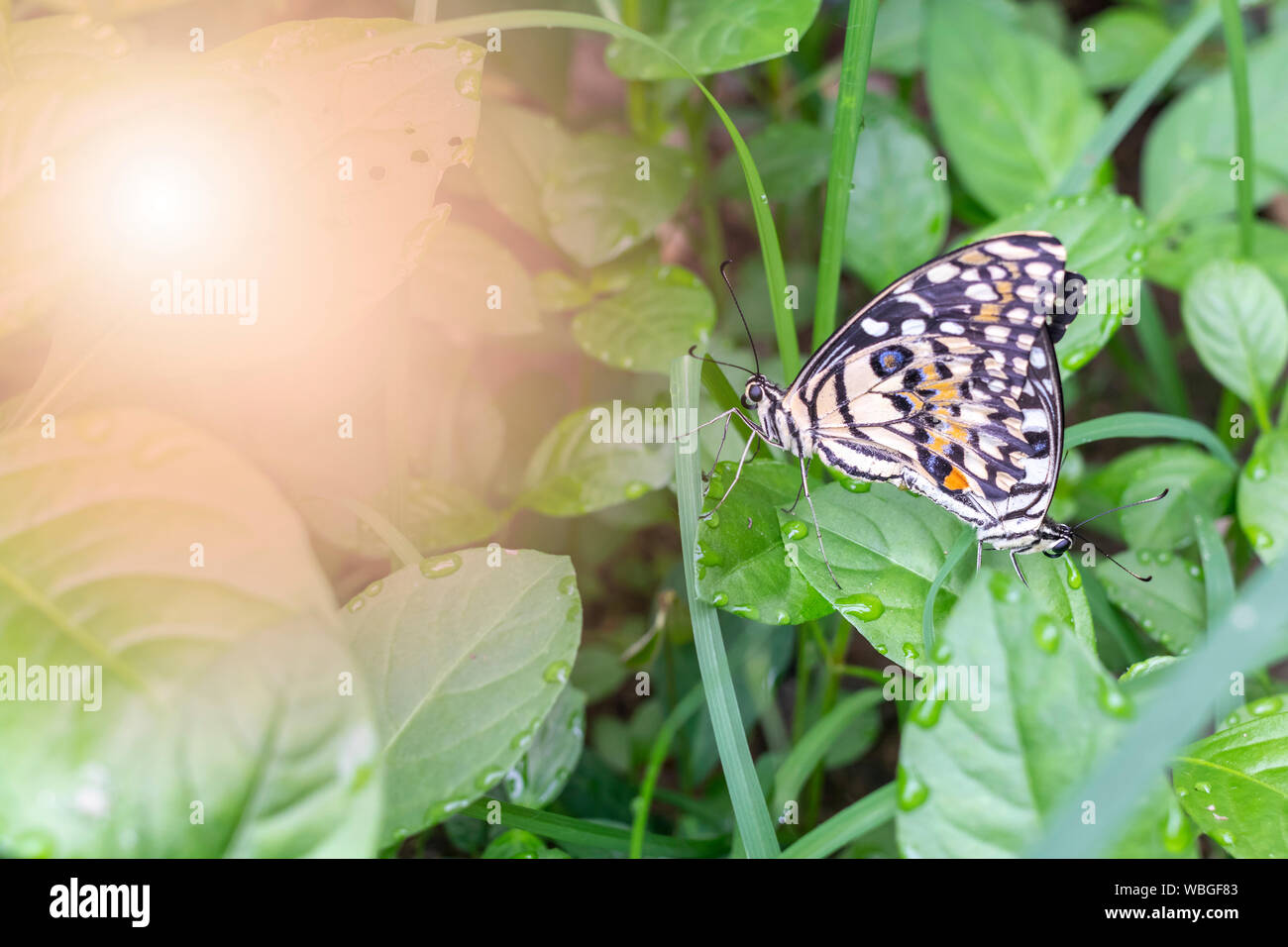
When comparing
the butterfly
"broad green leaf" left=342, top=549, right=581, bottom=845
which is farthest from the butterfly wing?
"broad green leaf" left=342, top=549, right=581, bottom=845

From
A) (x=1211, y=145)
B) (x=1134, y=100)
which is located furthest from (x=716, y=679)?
(x=1211, y=145)

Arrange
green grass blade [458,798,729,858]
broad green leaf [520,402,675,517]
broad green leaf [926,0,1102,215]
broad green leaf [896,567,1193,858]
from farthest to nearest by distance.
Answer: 1. broad green leaf [926,0,1102,215]
2. broad green leaf [520,402,675,517]
3. green grass blade [458,798,729,858]
4. broad green leaf [896,567,1193,858]

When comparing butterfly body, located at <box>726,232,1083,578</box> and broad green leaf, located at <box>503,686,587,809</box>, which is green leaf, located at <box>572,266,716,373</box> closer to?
butterfly body, located at <box>726,232,1083,578</box>

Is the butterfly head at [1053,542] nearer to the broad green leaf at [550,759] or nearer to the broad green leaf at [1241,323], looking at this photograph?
the broad green leaf at [1241,323]

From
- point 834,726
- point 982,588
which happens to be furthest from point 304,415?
point 982,588

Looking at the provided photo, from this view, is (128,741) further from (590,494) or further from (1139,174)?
(1139,174)

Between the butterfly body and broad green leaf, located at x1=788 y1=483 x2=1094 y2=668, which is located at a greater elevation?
the butterfly body

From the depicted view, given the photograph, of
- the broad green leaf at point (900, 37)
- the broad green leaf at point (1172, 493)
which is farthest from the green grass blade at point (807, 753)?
the broad green leaf at point (900, 37)
